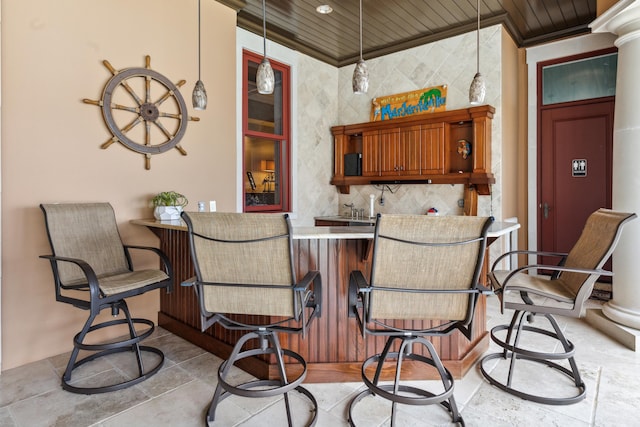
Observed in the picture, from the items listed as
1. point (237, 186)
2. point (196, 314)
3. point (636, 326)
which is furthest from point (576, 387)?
point (237, 186)

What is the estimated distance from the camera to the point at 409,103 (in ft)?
15.6

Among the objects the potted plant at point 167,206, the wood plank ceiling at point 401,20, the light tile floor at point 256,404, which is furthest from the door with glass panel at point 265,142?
the light tile floor at point 256,404

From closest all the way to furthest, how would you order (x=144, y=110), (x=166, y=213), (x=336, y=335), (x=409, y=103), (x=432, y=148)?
(x=336, y=335) → (x=166, y=213) → (x=144, y=110) → (x=432, y=148) → (x=409, y=103)

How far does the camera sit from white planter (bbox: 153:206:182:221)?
3.02 m

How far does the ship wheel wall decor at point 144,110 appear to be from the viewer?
296cm

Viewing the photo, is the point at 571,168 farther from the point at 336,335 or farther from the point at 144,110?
the point at 144,110

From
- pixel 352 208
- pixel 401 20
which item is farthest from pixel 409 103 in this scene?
pixel 352 208

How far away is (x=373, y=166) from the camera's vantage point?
4.96 meters

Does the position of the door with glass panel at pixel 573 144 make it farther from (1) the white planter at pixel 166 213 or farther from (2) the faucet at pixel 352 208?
(1) the white planter at pixel 166 213

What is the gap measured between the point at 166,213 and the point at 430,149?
119 inches

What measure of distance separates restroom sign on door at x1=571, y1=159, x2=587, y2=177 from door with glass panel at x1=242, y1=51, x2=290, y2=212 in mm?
3542

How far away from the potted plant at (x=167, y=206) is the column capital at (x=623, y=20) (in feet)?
12.3

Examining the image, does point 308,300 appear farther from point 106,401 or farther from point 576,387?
point 576,387

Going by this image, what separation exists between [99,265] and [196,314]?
0.78 meters
